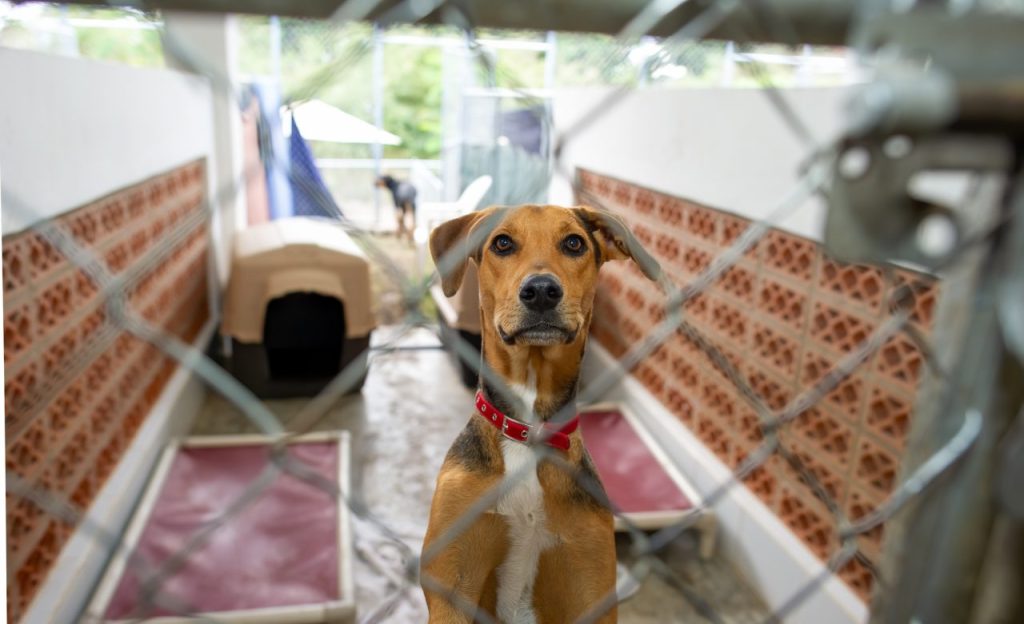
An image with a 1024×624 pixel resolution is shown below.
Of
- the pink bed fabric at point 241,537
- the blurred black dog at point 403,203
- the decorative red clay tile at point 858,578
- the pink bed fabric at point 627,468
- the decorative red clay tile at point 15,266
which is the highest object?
the blurred black dog at point 403,203

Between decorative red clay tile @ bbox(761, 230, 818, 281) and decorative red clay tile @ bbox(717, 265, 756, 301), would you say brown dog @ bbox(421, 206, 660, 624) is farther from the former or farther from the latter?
decorative red clay tile @ bbox(717, 265, 756, 301)

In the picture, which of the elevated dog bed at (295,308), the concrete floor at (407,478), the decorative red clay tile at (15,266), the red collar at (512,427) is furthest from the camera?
the elevated dog bed at (295,308)

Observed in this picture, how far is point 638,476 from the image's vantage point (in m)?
1.99

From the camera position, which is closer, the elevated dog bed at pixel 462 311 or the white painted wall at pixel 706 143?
the elevated dog bed at pixel 462 311

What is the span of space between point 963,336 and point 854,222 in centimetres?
17

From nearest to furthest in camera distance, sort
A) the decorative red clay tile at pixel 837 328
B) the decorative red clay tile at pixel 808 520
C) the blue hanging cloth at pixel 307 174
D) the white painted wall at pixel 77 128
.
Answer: the blue hanging cloth at pixel 307 174 < the white painted wall at pixel 77 128 < the decorative red clay tile at pixel 837 328 < the decorative red clay tile at pixel 808 520

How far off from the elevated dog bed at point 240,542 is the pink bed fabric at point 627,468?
25.5 inches

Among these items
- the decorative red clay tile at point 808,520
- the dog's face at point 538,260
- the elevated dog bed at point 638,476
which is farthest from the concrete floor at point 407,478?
the dog's face at point 538,260

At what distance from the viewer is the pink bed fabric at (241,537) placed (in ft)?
5.20

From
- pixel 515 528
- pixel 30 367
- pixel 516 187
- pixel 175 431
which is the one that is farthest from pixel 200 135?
pixel 515 528

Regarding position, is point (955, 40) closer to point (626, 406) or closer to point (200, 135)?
point (626, 406)

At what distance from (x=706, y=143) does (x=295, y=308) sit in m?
1.29

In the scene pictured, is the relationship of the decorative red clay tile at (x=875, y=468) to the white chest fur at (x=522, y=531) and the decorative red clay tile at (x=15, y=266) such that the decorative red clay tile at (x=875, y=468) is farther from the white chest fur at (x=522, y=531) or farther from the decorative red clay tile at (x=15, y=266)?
the decorative red clay tile at (x=15, y=266)

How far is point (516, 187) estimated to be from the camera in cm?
87
